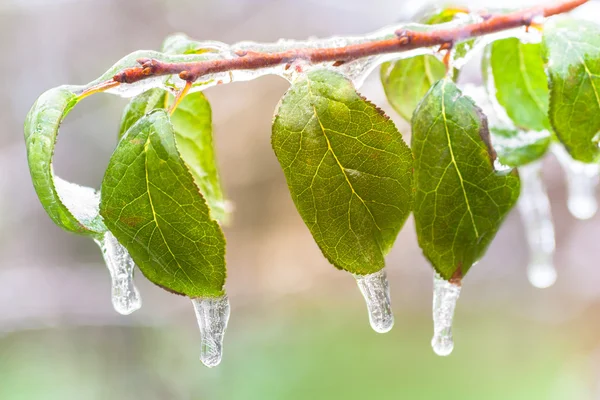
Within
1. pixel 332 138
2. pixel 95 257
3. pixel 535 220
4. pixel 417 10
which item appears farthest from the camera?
pixel 95 257

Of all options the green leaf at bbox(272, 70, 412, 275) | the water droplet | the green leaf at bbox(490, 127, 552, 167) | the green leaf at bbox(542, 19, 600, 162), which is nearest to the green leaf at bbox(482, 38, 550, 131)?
the green leaf at bbox(490, 127, 552, 167)

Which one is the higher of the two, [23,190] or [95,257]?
[23,190]

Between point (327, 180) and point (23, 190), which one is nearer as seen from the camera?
point (327, 180)

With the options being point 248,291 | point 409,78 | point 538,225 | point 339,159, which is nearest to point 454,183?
point 339,159

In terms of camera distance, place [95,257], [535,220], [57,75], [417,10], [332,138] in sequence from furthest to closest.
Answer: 1. [95,257]
2. [57,75]
3. [535,220]
4. [417,10]
5. [332,138]

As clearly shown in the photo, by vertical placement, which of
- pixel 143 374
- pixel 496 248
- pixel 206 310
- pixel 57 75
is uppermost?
pixel 206 310

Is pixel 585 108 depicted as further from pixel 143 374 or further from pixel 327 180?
pixel 143 374

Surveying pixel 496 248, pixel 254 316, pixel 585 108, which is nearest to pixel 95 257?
pixel 254 316
